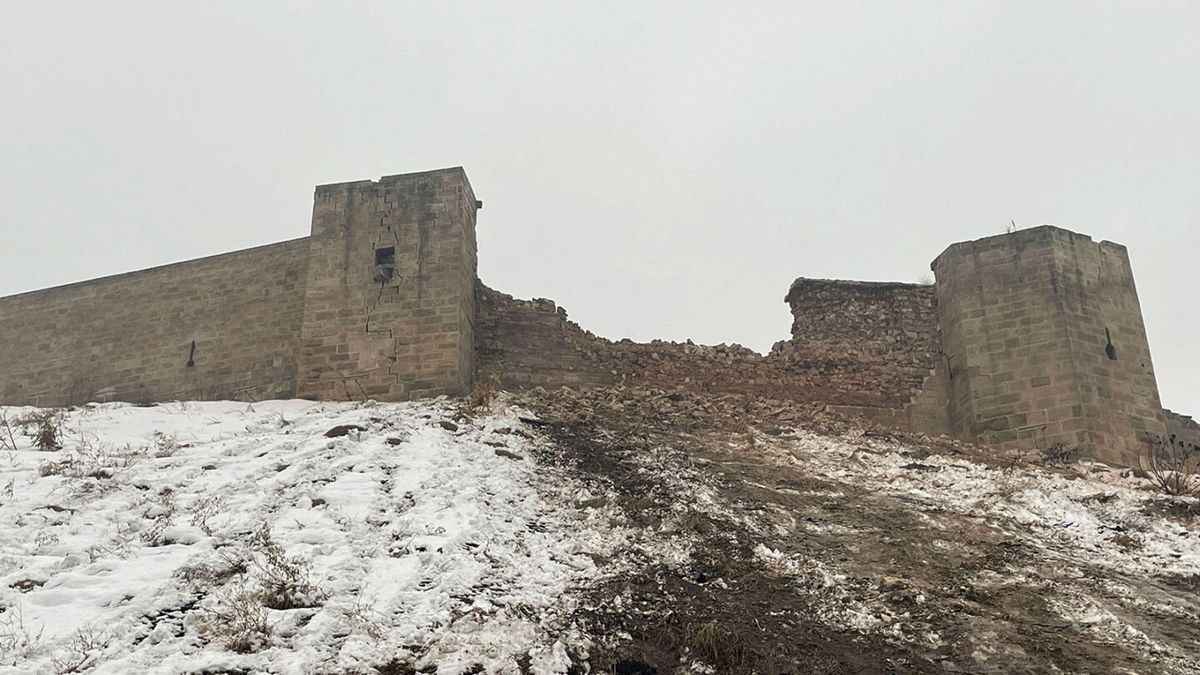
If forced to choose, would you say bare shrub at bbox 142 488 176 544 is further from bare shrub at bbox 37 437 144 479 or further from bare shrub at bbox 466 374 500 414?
bare shrub at bbox 466 374 500 414

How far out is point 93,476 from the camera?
9555mm

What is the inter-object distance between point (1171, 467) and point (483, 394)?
931 cm

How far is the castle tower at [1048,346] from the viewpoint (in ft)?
46.4

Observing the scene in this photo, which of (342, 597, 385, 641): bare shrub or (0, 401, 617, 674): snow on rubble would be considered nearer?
(0, 401, 617, 674): snow on rubble

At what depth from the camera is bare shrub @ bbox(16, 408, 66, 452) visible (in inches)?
429

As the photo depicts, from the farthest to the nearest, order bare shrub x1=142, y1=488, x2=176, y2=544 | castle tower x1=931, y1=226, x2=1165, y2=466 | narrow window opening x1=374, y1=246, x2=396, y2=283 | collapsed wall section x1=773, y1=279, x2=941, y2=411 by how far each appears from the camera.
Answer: collapsed wall section x1=773, y1=279, x2=941, y2=411 < narrow window opening x1=374, y1=246, x2=396, y2=283 < castle tower x1=931, y1=226, x2=1165, y2=466 < bare shrub x1=142, y1=488, x2=176, y2=544

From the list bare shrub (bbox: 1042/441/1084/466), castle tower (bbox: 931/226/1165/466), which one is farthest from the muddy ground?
castle tower (bbox: 931/226/1165/466)

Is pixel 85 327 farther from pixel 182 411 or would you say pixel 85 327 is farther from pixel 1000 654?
pixel 1000 654

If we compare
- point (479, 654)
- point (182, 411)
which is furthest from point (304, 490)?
point (182, 411)

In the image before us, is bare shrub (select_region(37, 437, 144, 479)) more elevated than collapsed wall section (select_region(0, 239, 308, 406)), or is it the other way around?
collapsed wall section (select_region(0, 239, 308, 406))

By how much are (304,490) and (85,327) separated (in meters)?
9.36

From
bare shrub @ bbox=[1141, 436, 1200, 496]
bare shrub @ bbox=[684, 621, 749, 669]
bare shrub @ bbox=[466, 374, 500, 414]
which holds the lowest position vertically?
bare shrub @ bbox=[684, 621, 749, 669]

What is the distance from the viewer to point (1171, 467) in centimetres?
1362

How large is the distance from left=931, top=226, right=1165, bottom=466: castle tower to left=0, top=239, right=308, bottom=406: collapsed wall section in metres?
10.0
